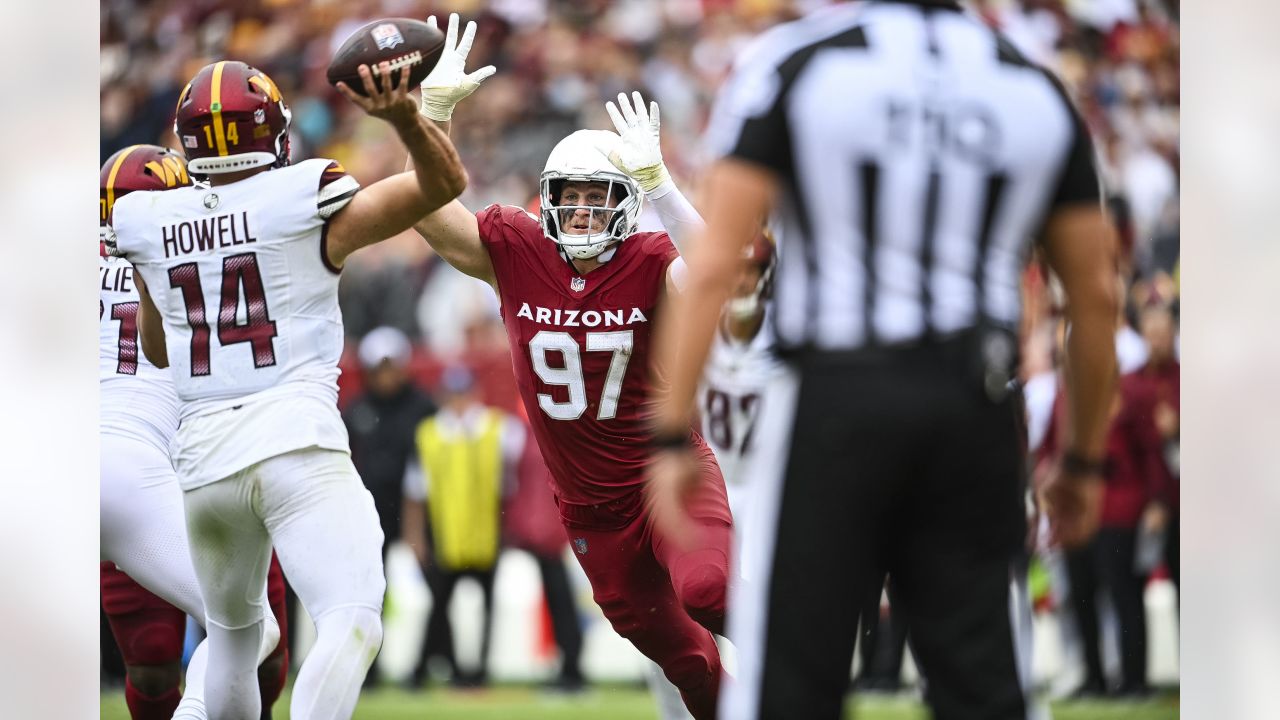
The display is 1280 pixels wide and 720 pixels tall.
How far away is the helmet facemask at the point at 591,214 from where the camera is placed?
3471 mm

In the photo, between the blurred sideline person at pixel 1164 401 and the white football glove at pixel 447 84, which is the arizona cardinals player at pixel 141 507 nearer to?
the white football glove at pixel 447 84

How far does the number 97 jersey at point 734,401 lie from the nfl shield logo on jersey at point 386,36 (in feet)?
5.96

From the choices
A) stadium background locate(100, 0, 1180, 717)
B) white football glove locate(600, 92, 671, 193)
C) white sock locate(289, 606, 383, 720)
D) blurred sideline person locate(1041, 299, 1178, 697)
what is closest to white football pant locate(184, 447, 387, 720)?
white sock locate(289, 606, 383, 720)

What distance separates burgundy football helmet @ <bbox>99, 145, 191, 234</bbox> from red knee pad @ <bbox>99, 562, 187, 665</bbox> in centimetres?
96

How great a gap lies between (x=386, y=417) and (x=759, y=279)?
189 centimetres

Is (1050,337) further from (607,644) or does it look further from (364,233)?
(364,233)

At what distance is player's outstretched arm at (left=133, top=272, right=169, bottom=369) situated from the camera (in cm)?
335

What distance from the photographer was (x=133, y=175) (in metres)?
3.76

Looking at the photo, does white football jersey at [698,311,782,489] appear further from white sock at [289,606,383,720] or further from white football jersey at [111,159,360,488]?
white sock at [289,606,383,720]

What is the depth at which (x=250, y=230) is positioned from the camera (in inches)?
121

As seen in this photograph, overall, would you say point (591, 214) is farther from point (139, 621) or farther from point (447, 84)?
point (139, 621)

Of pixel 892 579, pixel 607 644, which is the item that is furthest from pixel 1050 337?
pixel 892 579

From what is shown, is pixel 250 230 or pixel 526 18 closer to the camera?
pixel 250 230
